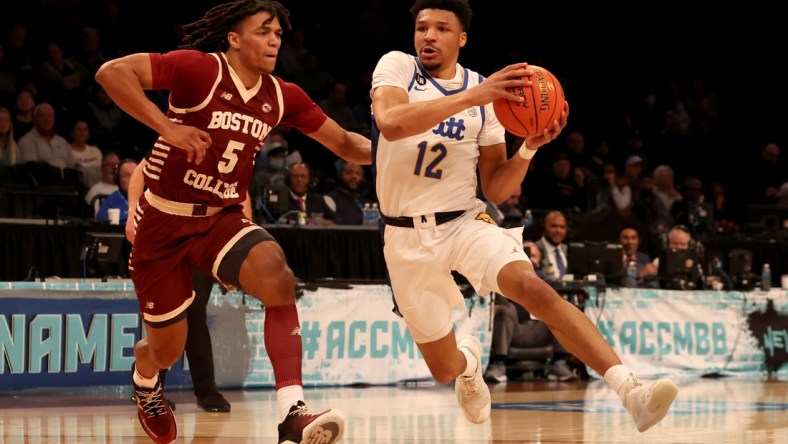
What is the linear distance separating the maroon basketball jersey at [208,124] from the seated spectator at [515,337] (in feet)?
21.5

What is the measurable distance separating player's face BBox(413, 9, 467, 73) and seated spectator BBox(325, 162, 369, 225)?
719 cm

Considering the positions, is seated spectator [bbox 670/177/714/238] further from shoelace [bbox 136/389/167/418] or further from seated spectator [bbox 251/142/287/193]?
shoelace [bbox 136/389/167/418]

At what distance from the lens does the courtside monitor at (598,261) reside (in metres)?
12.9

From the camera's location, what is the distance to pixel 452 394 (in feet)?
34.5

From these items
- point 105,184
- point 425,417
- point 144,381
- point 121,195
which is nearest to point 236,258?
point 144,381

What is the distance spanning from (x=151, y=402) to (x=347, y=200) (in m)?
7.61

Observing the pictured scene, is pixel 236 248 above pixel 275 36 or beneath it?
beneath

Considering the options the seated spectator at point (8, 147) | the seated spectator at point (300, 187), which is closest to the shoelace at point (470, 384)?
the seated spectator at point (300, 187)

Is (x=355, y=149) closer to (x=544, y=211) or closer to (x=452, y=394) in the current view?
(x=452, y=394)

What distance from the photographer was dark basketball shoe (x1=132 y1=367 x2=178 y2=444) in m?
6.17

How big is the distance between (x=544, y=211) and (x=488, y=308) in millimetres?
3958

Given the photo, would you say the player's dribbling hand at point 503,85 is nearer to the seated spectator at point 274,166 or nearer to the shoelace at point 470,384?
the shoelace at point 470,384

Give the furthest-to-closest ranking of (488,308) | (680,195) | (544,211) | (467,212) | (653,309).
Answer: (680,195) < (544,211) < (653,309) < (488,308) < (467,212)

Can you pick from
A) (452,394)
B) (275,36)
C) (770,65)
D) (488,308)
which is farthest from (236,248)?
(770,65)
